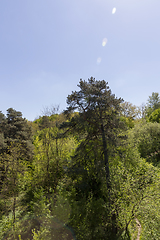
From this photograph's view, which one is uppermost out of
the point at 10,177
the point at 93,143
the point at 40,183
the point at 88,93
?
the point at 88,93

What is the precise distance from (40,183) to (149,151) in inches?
741

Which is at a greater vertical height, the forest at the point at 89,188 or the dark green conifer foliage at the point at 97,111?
the dark green conifer foliage at the point at 97,111

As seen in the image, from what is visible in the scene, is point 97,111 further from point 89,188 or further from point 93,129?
point 89,188

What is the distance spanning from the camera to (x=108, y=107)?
11336 mm

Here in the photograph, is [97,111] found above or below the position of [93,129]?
above

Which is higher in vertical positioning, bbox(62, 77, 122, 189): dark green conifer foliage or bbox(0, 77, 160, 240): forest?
bbox(62, 77, 122, 189): dark green conifer foliage

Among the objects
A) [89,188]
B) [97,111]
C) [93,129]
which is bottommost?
[89,188]

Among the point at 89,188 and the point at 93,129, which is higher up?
the point at 93,129

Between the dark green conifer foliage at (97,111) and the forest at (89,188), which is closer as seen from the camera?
the forest at (89,188)

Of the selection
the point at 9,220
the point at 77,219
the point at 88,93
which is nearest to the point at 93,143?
the point at 88,93

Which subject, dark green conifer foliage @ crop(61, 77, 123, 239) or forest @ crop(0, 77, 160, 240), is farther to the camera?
dark green conifer foliage @ crop(61, 77, 123, 239)

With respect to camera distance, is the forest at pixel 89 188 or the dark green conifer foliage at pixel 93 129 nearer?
the forest at pixel 89 188

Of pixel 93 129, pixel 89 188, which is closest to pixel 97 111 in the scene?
pixel 93 129

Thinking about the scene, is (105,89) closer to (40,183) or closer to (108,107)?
(108,107)
